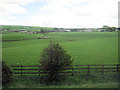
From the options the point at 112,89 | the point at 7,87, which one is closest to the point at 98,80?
the point at 112,89

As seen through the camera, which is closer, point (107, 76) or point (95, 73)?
point (107, 76)

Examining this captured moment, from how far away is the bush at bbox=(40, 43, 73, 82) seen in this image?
13.3 meters

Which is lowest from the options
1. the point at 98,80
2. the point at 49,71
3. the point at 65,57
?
the point at 98,80

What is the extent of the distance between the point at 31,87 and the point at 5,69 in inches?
143

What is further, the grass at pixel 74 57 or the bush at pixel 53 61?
the bush at pixel 53 61

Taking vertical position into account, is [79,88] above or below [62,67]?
below

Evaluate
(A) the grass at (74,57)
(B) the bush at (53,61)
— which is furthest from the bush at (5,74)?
(B) the bush at (53,61)

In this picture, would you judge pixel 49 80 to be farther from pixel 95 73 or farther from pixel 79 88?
pixel 95 73

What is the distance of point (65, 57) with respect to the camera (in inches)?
557

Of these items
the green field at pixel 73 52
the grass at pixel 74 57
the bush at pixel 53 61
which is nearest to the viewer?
the grass at pixel 74 57

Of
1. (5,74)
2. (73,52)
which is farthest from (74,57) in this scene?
(5,74)

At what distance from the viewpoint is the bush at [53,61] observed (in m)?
13.3

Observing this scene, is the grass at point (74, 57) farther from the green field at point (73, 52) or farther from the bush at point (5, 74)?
the bush at point (5, 74)

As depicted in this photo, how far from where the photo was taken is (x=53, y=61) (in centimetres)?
1314
